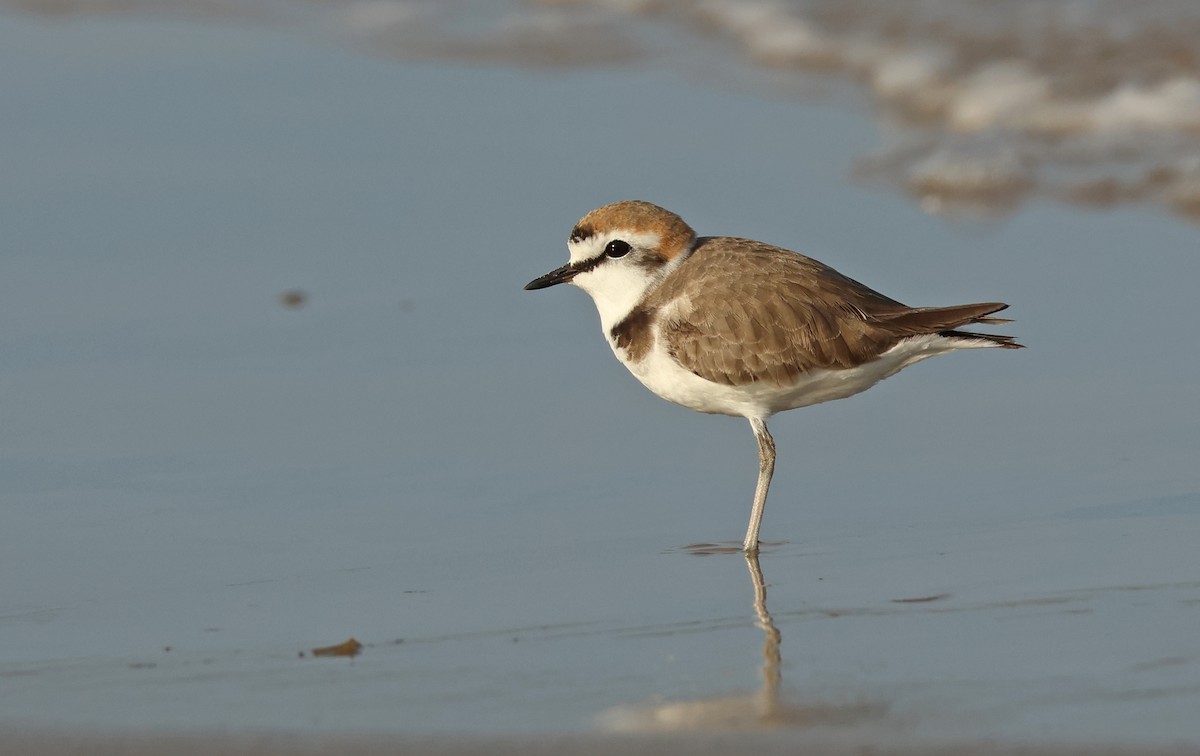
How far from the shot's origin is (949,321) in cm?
621

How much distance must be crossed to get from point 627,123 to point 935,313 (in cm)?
525

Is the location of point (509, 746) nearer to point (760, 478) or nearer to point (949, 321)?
point (760, 478)

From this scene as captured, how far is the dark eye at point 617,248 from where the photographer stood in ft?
21.6

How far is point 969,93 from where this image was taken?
11.8 m

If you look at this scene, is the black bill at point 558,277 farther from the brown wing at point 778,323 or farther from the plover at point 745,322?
the brown wing at point 778,323

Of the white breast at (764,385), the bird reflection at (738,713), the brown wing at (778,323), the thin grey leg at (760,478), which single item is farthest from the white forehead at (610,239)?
the bird reflection at (738,713)

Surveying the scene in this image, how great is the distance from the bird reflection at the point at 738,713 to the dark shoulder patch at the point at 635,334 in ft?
6.49

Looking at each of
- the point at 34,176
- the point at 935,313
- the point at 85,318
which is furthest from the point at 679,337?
the point at 34,176

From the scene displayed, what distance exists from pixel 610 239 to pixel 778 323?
705 millimetres

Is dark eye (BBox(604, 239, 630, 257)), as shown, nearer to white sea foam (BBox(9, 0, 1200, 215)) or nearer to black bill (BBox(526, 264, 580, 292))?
black bill (BBox(526, 264, 580, 292))

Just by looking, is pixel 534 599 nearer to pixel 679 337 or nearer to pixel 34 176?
pixel 679 337

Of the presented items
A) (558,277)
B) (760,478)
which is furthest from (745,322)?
(558,277)

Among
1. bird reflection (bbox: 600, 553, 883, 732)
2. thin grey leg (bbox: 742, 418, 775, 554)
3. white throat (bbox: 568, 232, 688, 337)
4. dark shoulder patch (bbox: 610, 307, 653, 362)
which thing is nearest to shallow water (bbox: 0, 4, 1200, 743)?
bird reflection (bbox: 600, 553, 883, 732)

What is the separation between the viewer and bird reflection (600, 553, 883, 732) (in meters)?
4.28
